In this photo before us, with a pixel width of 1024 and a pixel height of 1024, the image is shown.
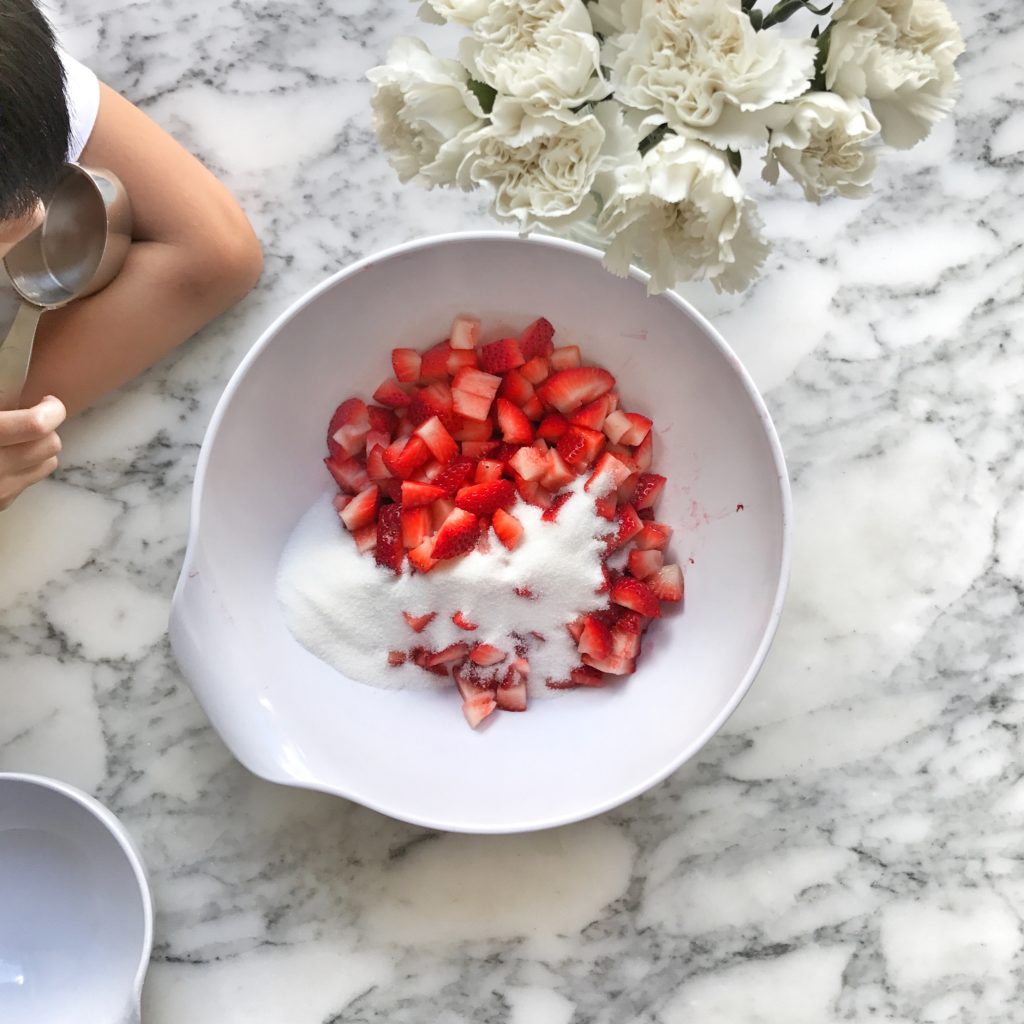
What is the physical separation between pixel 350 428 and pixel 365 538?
4.1 inches

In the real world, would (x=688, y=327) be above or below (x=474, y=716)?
above

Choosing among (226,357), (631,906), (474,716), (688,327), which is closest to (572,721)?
(474,716)

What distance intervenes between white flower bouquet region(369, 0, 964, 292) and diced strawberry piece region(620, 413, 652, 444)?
339mm

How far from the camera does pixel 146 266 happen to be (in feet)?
3.23

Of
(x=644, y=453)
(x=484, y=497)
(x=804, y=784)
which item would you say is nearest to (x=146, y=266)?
(x=484, y=497)

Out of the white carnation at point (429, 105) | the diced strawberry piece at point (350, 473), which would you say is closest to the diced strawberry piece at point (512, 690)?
the diced strawberry piece at point (350, 473)

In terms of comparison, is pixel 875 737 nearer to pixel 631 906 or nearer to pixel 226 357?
pixel 631 906

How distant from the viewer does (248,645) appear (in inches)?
36.9

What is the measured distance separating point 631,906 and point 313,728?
36 centimetres

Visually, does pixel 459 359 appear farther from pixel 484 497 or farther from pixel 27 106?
pixel 27 106

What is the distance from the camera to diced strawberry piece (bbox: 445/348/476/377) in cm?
94

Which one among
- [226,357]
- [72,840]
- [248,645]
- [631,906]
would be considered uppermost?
[226,357]

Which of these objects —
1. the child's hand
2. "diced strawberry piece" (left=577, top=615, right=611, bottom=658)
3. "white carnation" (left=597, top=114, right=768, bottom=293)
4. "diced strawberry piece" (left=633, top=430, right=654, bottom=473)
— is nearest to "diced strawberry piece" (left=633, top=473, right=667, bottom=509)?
"diced strawberry piece" (left=633, top=430, right=654, bottom=473)

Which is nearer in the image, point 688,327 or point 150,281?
point 688,327
